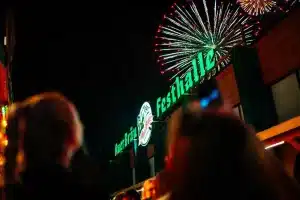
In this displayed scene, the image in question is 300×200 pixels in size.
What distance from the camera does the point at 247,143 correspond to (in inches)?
61.8

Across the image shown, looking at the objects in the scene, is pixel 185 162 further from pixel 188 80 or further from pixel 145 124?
pixel 145 124

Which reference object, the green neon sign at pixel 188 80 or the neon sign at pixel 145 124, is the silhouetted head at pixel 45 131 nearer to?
the green neon sign at pixel 188 80

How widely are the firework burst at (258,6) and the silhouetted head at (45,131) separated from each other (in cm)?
1136

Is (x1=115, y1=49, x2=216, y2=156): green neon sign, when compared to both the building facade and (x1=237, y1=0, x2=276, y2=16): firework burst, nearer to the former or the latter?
the building facade

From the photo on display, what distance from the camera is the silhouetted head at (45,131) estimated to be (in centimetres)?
193

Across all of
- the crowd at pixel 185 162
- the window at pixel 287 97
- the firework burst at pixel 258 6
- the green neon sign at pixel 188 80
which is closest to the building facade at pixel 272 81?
the window at pixel 287 97

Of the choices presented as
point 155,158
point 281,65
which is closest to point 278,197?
point 281,65

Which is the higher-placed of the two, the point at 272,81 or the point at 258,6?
the point at 258,6

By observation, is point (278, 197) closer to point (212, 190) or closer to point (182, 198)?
point (212, 190)

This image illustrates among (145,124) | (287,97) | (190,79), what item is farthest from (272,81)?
(145,124)

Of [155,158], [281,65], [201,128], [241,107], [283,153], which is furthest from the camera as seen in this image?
[155,158]

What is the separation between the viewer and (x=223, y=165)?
151cm

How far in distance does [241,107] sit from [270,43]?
2.22 meters

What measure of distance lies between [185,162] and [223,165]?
15 cm
